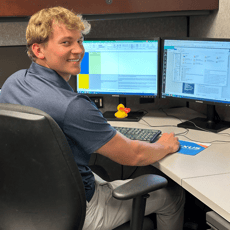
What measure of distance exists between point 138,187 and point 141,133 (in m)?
0.41

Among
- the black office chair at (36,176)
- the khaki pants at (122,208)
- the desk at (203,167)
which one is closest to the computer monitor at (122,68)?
the desk at (203,167)

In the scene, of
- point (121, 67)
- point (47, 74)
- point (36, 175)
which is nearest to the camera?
point (36, 175)

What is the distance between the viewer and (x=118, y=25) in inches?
61.7

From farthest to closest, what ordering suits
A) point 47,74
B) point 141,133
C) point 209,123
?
point 209,123 < point 141,133 < point 47,74

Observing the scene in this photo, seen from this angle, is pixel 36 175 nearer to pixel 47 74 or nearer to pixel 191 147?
pixel 47 74

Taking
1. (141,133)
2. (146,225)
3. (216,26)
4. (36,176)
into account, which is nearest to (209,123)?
(141,133)

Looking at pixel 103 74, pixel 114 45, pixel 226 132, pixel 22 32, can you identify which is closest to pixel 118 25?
pixel 114 45

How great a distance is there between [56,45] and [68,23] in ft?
0.25

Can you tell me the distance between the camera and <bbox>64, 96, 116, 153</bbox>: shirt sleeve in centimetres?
83

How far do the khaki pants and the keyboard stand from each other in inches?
7.8

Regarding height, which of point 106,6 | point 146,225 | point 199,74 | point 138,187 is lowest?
point 146,225

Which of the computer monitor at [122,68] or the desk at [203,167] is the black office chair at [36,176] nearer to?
the desk at [203,167]

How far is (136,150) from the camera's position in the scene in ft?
3.30

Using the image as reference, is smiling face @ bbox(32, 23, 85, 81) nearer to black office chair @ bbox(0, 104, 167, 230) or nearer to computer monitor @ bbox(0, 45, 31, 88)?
black office chair @ bbox(0, 104, 167, 230)
